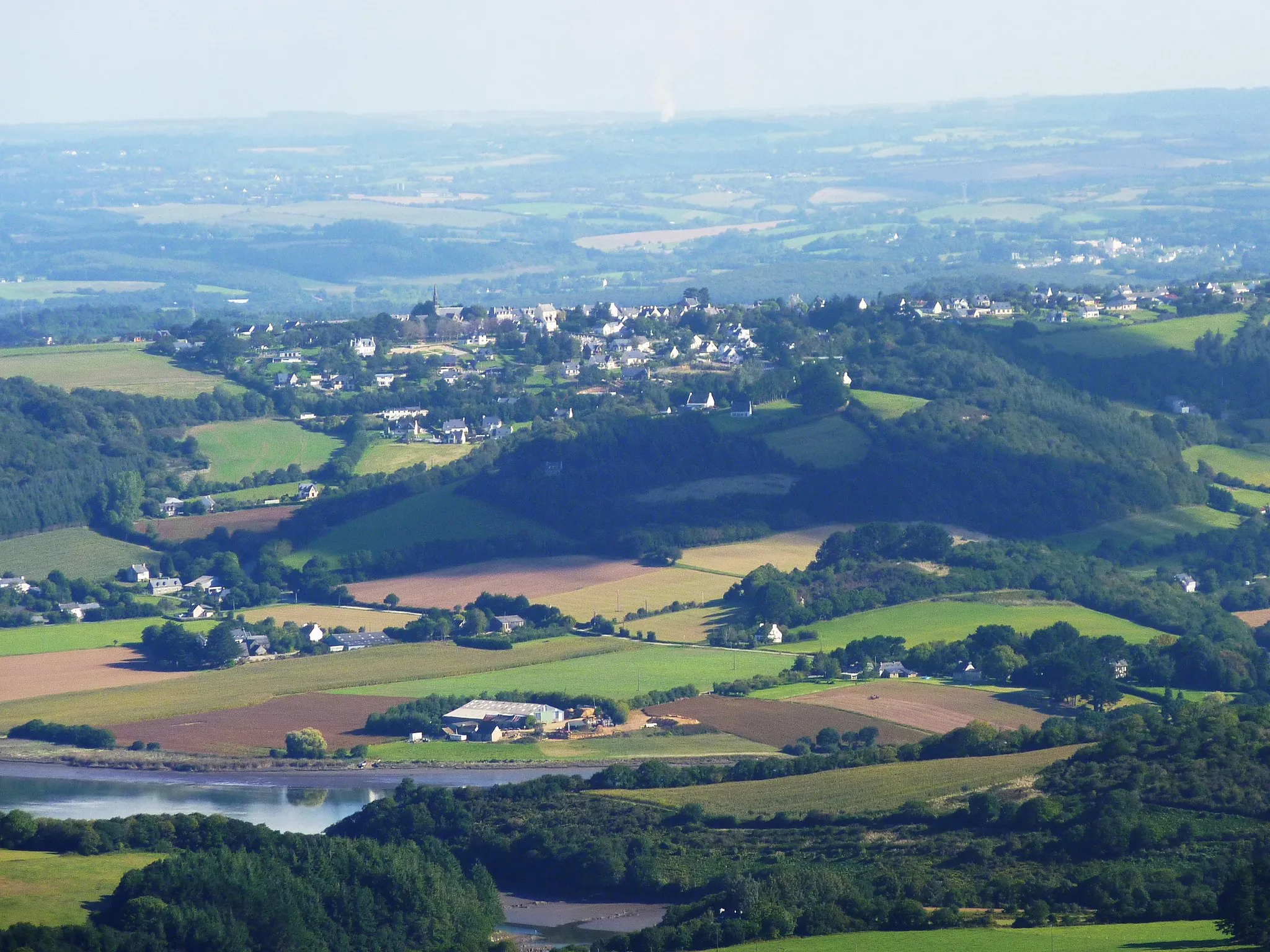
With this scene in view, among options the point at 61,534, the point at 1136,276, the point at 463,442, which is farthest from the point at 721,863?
the point at 1136,276

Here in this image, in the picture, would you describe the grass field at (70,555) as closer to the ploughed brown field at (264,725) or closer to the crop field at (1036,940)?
the ploughed brown field at (264,725)

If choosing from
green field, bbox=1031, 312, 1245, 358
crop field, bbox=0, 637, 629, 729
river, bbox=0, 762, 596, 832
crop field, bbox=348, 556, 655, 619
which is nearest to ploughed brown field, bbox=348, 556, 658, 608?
crop field, bbox=348, 556, 655, 619

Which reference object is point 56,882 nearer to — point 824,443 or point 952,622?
point 952,622

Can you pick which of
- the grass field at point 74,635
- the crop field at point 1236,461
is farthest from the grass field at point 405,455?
the crop field at point 1236,461

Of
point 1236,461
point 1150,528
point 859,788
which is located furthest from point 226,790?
point 1236,461

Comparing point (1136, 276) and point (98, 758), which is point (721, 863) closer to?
point (98, 758)

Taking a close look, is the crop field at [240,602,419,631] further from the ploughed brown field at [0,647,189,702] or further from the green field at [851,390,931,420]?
the green field at [851,390,931,420]
